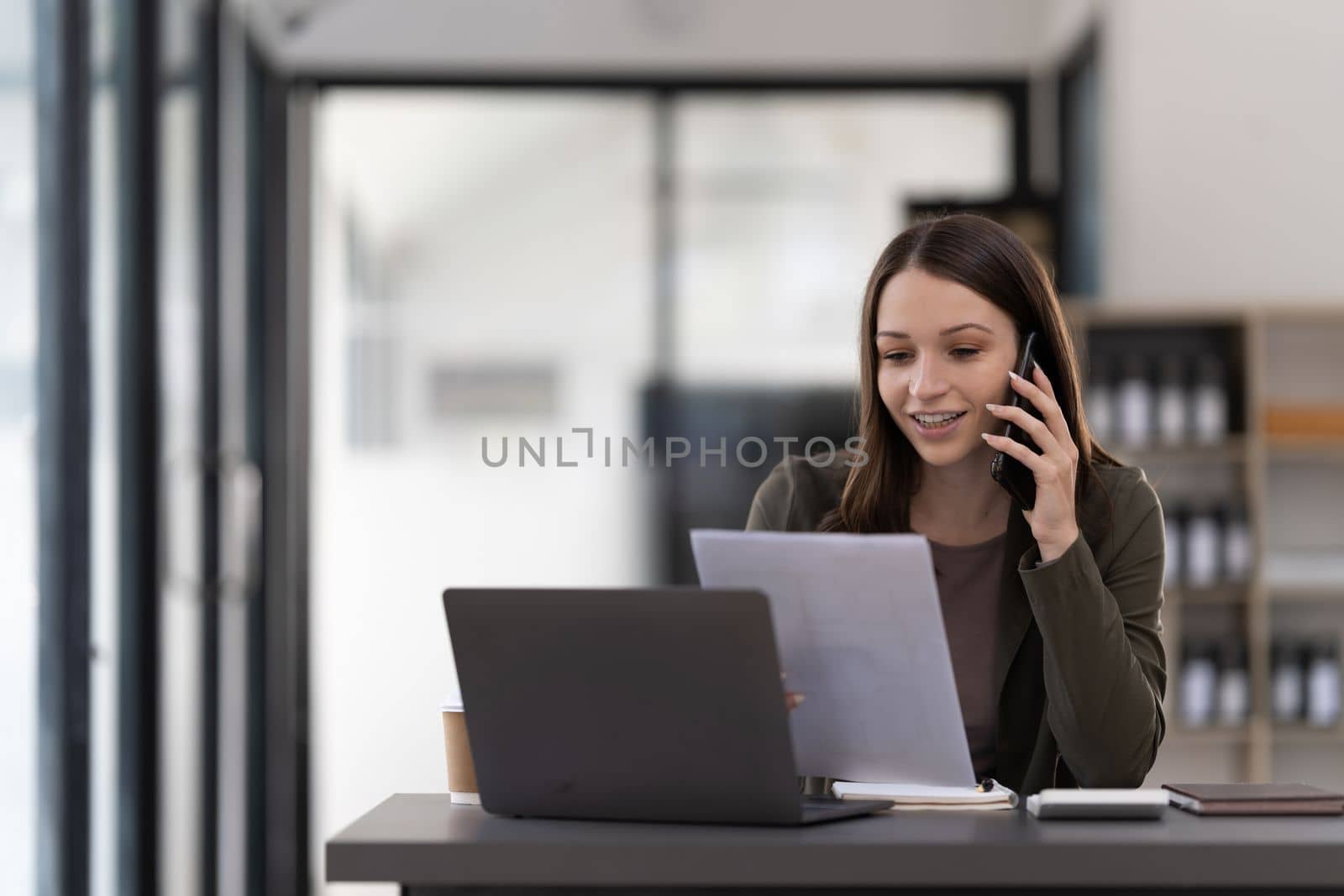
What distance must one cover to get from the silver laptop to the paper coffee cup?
0.32 feet

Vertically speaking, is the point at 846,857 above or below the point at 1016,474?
below

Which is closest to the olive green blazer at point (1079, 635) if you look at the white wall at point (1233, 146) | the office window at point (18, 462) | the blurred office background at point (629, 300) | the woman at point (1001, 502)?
the woman at point (1001, 502)

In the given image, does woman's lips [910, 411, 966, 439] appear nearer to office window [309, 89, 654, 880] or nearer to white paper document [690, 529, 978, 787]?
white paper document [690, 529, 978, 787]

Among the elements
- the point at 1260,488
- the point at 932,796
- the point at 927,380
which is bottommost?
the point at 932,796

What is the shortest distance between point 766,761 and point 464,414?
3638 millimetres

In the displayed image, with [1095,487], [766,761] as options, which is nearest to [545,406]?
[1095,487]

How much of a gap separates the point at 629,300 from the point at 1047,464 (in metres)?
3.42

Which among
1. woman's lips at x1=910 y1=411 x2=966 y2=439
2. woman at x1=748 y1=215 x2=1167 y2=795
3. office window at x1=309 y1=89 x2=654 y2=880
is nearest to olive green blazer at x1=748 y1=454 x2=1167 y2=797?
woman at x1=748 y1=215 x2=1167 y2=795

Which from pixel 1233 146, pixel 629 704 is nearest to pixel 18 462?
pixel 629 704

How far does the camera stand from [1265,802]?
4.37ft

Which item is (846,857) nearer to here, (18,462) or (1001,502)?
(1001,502)

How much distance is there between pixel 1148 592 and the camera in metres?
1.64

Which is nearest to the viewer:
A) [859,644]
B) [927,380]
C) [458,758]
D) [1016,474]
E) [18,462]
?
[859,644]

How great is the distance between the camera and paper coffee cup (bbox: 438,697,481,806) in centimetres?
141
